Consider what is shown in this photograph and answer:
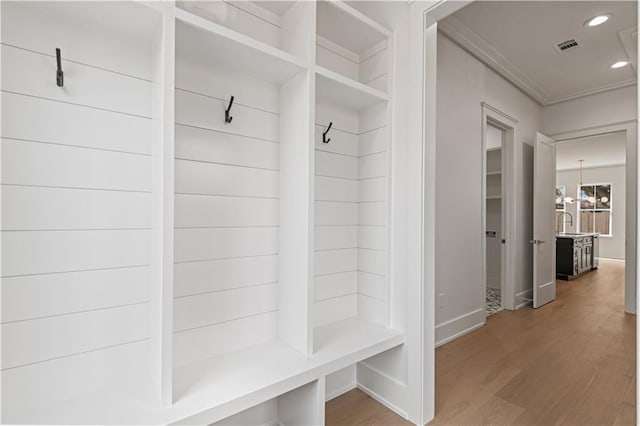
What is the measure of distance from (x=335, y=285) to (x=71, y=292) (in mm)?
1286

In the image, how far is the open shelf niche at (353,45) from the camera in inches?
67.0

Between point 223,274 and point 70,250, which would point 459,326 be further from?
point 70,250

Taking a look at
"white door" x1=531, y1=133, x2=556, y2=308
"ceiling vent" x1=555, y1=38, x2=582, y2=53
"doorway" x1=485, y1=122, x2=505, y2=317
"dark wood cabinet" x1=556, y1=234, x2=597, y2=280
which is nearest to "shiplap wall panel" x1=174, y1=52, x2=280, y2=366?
"ceiling vent" x1=555, y1=38, x2=582, y2=53

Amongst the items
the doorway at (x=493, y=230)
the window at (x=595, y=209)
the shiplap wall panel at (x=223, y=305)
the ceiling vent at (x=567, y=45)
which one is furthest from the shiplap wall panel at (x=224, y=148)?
the window at (x=595, y=209)

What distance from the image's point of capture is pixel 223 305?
4.95 ft

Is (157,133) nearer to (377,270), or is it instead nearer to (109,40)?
(109,40)

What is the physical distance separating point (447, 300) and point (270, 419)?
6.17ft

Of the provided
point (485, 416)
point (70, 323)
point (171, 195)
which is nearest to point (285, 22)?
point (171, 195)

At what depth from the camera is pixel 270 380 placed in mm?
1279

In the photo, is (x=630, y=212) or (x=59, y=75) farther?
(x=630, y=212)

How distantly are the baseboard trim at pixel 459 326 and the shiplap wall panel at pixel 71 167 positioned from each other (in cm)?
256

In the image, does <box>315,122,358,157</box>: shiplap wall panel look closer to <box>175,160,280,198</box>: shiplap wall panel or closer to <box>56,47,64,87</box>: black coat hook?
<box>175,160,280,198</box>: shiplap wall panel

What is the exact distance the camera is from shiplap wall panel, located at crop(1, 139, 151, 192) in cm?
106

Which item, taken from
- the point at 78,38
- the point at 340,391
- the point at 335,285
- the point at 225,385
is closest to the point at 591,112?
the point at 335,285
